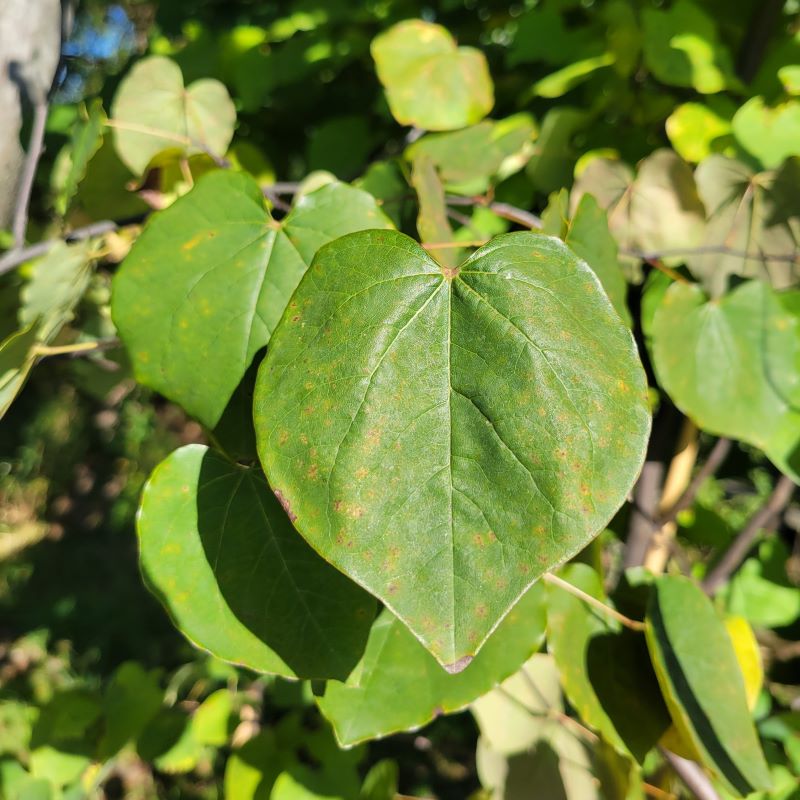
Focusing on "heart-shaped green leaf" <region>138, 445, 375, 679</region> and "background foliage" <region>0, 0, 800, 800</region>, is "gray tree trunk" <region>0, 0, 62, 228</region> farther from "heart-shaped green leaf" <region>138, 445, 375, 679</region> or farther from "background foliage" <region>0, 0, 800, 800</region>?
"heart-shaped green leaf" <region>138, 445, 375, 679</region>

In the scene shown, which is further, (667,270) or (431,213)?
(667,270)

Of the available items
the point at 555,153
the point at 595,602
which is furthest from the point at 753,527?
the point at 555,153

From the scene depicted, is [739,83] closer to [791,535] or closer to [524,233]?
[524,233]

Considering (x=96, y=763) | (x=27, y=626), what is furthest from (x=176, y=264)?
(x=27, y=626)

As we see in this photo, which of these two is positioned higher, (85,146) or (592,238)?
(85,146)

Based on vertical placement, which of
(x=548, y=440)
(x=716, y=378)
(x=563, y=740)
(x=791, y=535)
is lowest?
(x=791, y=535)

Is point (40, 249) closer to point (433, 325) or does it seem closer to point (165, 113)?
point (165, 113)

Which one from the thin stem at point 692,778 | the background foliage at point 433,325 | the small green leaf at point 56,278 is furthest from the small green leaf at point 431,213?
the thin stem at point 692,778
